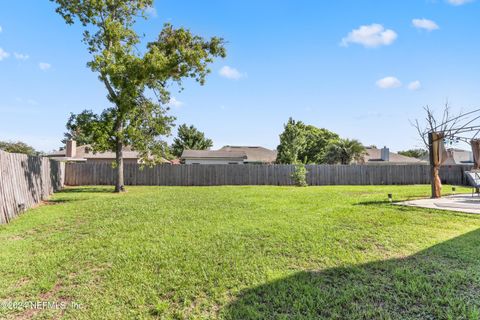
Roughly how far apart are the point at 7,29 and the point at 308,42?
36.9ft

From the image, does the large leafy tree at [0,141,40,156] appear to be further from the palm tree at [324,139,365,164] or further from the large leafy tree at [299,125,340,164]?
the palm tree at [324,139,365,164]

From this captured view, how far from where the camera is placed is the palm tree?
26.6 meters

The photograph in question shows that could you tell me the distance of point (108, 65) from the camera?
11211 millimetres

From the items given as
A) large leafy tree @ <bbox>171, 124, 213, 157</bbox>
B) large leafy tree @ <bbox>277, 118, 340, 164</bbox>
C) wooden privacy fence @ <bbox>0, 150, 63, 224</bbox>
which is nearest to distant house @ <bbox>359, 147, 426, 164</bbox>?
large leafy tree @ <bbox>277, 118, 340, 164</bbox>

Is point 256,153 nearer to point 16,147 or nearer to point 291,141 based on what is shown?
point 291,141

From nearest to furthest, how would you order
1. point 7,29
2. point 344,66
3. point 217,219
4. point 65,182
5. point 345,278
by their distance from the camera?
point 345,278, point 217,219, point 7,29, point 344,66, point 65,182

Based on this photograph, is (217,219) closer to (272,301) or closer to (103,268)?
(103,268)

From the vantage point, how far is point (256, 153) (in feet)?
126

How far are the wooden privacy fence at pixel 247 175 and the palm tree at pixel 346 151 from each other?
6.65 metres

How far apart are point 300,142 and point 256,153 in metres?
13.7

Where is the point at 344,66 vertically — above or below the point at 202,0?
below

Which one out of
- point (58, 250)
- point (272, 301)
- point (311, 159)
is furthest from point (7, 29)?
point (311, 159)

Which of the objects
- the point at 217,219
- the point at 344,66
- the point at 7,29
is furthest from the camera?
the point at 344,66

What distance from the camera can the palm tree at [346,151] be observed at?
26.6 m
